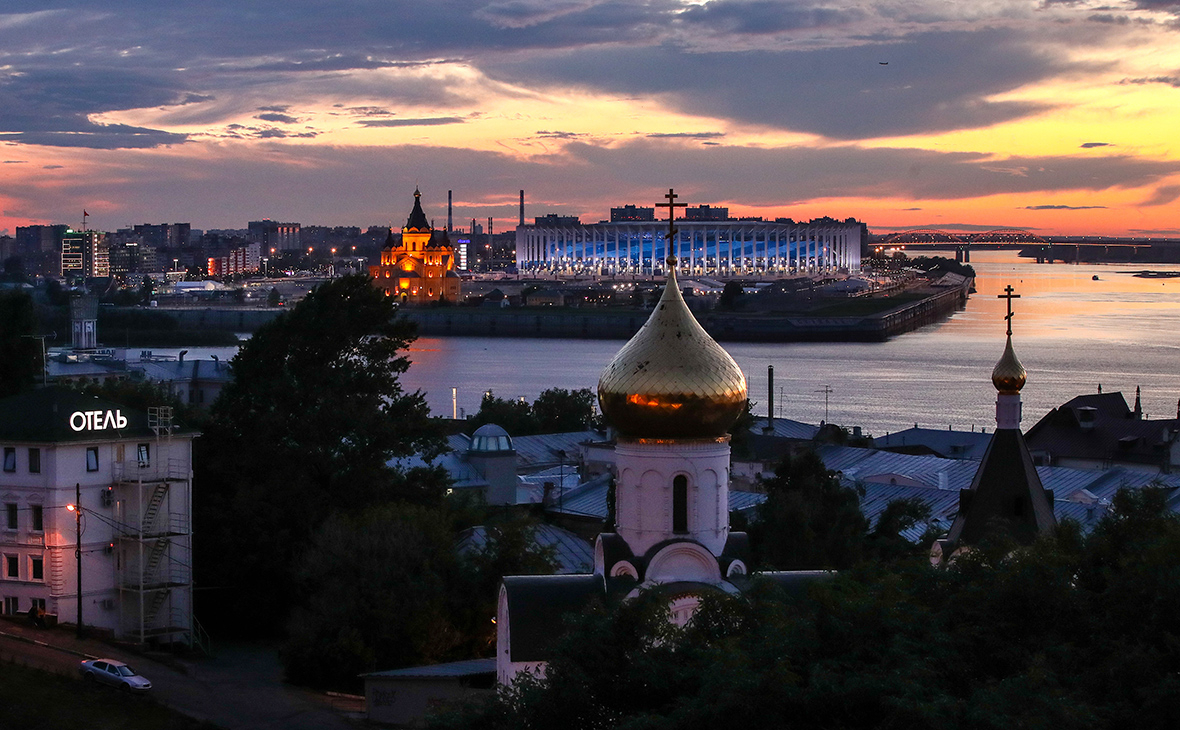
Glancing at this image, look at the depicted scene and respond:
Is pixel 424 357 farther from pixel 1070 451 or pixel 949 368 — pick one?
pixel 1070 451

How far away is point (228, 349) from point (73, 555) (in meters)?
51.9

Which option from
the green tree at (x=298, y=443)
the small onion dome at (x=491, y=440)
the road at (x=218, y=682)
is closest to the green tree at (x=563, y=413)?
the small onion dome at (x=491, y=440)

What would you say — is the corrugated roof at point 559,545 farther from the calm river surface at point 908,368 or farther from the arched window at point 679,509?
the calm river surface at point 908,368

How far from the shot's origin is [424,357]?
62.0 metres

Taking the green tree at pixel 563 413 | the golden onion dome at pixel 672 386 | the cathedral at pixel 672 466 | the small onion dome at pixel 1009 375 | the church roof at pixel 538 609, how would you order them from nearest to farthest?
1. the church roof at pixel 538 609
2. the cathedral at pixel 672 466
3. the golden onion dome at pixel 672 386
4. the small onion dome at pixel 1009 375
5. the green tree at pixel 563 413

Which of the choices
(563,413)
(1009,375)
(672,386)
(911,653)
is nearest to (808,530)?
(1009,375)

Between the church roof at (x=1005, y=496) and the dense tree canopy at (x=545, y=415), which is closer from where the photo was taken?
the church roof at (x=1005, y=496)

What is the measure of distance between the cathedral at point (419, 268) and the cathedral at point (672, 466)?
272 feet

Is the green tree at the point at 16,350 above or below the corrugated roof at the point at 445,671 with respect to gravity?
above

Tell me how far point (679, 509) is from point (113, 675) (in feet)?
14.9

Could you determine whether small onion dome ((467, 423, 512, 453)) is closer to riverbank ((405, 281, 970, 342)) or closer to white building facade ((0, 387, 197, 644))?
white building facade ((0, 387, 197, 644))

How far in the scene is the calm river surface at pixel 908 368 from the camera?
3928 cm

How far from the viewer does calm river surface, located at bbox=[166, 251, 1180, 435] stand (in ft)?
129

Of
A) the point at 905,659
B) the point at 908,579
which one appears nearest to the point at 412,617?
the point at 908,579
